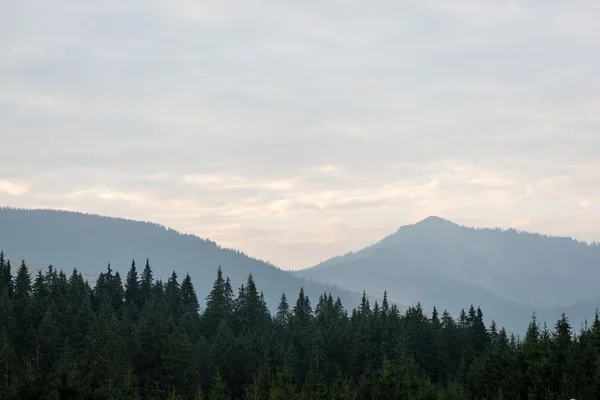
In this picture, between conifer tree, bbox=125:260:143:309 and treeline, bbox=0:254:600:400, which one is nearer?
treeline, bbox=0:254:600:400

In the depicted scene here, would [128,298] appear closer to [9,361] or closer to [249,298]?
[249,298]

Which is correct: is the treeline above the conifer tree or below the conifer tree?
below

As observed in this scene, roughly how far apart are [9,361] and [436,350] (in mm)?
61091

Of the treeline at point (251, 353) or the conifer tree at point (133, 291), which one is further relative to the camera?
the conifer tree at point (133, 291)

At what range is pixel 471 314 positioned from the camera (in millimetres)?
117125

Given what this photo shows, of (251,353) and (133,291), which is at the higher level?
(133,291)

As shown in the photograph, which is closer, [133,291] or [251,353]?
[251,353]

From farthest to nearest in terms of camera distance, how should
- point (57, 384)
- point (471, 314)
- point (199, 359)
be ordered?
point (471, 314), point (199, 359), point (57, 384)

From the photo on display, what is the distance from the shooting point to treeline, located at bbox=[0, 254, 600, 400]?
190 feet

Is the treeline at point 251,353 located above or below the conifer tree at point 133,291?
below

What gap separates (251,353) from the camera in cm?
8606

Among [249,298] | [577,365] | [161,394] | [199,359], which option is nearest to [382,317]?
[249,298]

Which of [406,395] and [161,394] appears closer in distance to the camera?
[406,395]

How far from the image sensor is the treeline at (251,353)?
5803 centimetres
